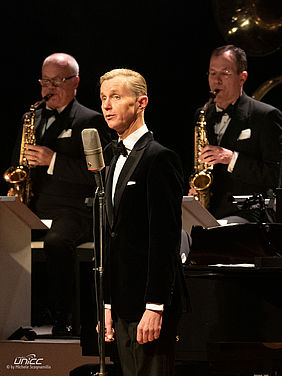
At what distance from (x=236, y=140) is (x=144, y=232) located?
261 cm

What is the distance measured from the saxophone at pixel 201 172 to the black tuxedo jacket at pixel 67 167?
630 mm

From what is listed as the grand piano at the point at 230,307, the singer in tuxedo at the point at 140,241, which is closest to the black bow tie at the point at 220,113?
the grand piano at the point at 230,307

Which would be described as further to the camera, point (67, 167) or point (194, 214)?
point (67, 167)

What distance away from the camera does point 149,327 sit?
2.43m

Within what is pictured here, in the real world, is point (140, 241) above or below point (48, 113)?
below

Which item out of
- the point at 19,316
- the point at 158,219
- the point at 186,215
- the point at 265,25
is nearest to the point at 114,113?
the point at 158,219

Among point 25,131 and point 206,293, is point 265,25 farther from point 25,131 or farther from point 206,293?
point 206,293

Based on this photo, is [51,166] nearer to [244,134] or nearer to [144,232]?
[244,134]

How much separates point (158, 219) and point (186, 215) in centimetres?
193

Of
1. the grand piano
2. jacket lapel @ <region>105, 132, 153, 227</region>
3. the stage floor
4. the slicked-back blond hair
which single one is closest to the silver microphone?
jacket lapel @ <region>105, 132, 153, 227</region>

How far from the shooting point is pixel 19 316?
15.1 feet

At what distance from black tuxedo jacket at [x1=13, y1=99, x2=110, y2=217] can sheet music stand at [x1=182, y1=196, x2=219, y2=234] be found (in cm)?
79

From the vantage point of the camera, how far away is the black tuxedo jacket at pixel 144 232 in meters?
2.47

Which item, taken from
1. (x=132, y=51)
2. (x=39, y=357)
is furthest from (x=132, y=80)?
(x=132, y=51)
